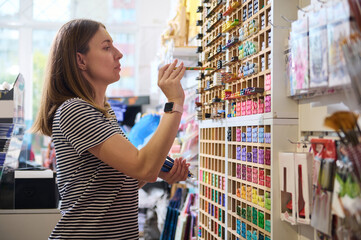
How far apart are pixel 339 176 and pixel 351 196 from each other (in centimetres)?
8

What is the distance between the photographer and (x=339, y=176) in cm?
116

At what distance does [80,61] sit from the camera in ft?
5.34

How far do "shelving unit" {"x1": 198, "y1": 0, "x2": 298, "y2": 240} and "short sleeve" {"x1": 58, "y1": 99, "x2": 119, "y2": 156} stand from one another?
66 cm

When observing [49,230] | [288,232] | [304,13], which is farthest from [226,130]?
[49,230]

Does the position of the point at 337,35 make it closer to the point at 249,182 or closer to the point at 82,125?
the point at 82,125

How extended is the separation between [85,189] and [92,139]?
0.70 ft

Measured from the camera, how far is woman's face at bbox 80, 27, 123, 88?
1.63 m

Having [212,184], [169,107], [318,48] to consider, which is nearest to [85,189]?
[169,107]

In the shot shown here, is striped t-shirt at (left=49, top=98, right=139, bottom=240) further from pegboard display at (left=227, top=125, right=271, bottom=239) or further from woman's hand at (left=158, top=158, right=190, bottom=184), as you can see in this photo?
pegboard display at (left=227, top=125, right=271, bottom=239)

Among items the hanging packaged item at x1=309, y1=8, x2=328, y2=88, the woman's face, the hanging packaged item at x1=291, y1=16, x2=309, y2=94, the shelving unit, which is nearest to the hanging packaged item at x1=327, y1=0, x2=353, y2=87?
the hanging packaged item at x1=309, y1=8, x2=328, y2=88

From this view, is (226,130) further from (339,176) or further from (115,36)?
(115,36)

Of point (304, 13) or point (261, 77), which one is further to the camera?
point (261, 77)

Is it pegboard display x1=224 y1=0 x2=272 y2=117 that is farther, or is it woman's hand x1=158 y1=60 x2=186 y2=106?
pegboard display x1=224 y1=0 x2=272 y2=117

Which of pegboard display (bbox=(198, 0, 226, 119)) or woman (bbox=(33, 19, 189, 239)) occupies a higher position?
pegboard display (bbox=(198, 0, 226, 119))
